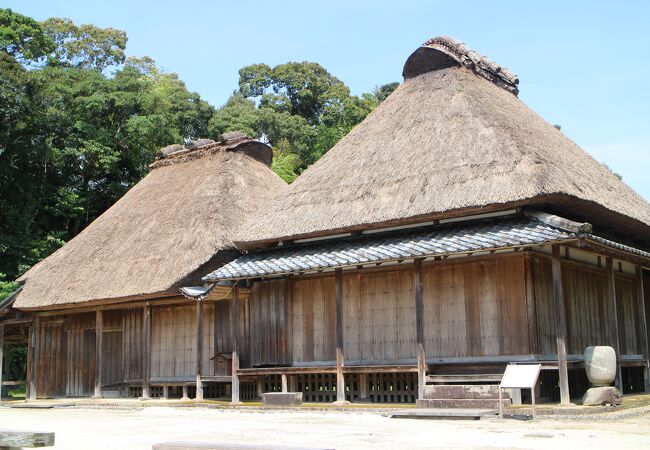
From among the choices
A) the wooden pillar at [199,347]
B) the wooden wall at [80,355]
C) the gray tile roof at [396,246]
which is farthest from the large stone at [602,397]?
the wooden wall at [80,355]

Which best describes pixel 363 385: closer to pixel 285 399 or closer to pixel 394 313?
pixel 394 313

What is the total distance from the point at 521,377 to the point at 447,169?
5526 millimetres

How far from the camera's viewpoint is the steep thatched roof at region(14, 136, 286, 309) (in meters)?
18.8

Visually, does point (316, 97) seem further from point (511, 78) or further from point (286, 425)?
point (286, 425)

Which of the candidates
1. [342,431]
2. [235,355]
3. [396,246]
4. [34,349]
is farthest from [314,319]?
[34,349]

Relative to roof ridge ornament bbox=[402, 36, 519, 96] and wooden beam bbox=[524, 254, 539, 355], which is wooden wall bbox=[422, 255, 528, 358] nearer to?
wooden beam bbox=[524, 254, 539, 355]

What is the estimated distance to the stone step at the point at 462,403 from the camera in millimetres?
12297

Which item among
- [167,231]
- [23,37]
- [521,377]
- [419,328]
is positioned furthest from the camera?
[23,37]

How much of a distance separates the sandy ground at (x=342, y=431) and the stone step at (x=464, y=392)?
1.18 metres

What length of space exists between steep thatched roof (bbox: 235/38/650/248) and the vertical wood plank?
3.65 feet

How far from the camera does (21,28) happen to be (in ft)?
118

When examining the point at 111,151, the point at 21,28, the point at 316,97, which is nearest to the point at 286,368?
the point at 111,151

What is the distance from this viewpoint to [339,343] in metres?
15.4

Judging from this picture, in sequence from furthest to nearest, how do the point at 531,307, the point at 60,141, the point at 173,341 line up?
1. the point at 60,141
2. the point at 173,341
3. the point at 531,307
